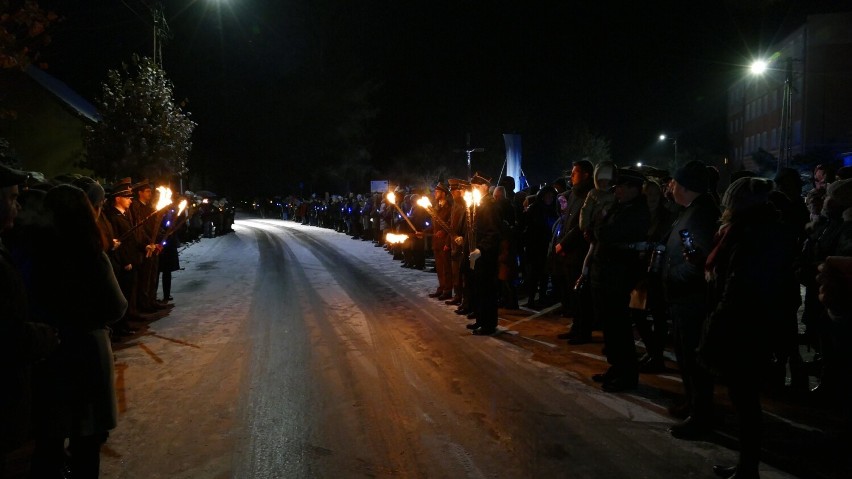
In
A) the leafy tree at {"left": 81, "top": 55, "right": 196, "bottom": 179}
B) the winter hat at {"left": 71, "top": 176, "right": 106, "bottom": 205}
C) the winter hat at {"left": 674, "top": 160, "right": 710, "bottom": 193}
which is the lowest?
the winter hat at {"left": 71, "top": 176, "right": 106, "bottom": 205}

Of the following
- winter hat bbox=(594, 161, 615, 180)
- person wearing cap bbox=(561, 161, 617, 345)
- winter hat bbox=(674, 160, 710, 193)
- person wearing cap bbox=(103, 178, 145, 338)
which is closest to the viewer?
winter hat bbox=(674, 160, 710, 193)

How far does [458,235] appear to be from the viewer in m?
10.9

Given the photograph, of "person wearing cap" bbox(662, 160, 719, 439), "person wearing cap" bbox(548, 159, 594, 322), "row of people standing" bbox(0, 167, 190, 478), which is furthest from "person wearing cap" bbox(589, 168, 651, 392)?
"row of people standing" bbox(0, 167, 190, 478)

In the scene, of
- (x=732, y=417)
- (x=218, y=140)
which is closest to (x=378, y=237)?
(x=732, y=417)

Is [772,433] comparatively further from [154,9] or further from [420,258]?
[154,9]

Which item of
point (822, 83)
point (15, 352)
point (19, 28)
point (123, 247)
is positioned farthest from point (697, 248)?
point (822, 83)

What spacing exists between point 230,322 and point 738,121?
74.4 m

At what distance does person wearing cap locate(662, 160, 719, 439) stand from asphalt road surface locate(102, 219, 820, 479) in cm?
28

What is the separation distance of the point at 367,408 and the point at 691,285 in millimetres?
3009

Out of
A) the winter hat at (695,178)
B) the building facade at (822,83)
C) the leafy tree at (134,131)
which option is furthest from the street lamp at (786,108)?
the leafy tree at (134,131)

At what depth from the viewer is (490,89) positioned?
51.3m

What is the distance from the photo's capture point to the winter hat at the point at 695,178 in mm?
4965

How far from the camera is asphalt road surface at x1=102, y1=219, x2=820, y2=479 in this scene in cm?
458

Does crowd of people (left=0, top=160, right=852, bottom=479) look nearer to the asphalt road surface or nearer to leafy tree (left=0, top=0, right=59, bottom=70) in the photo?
the asphalt road surface
